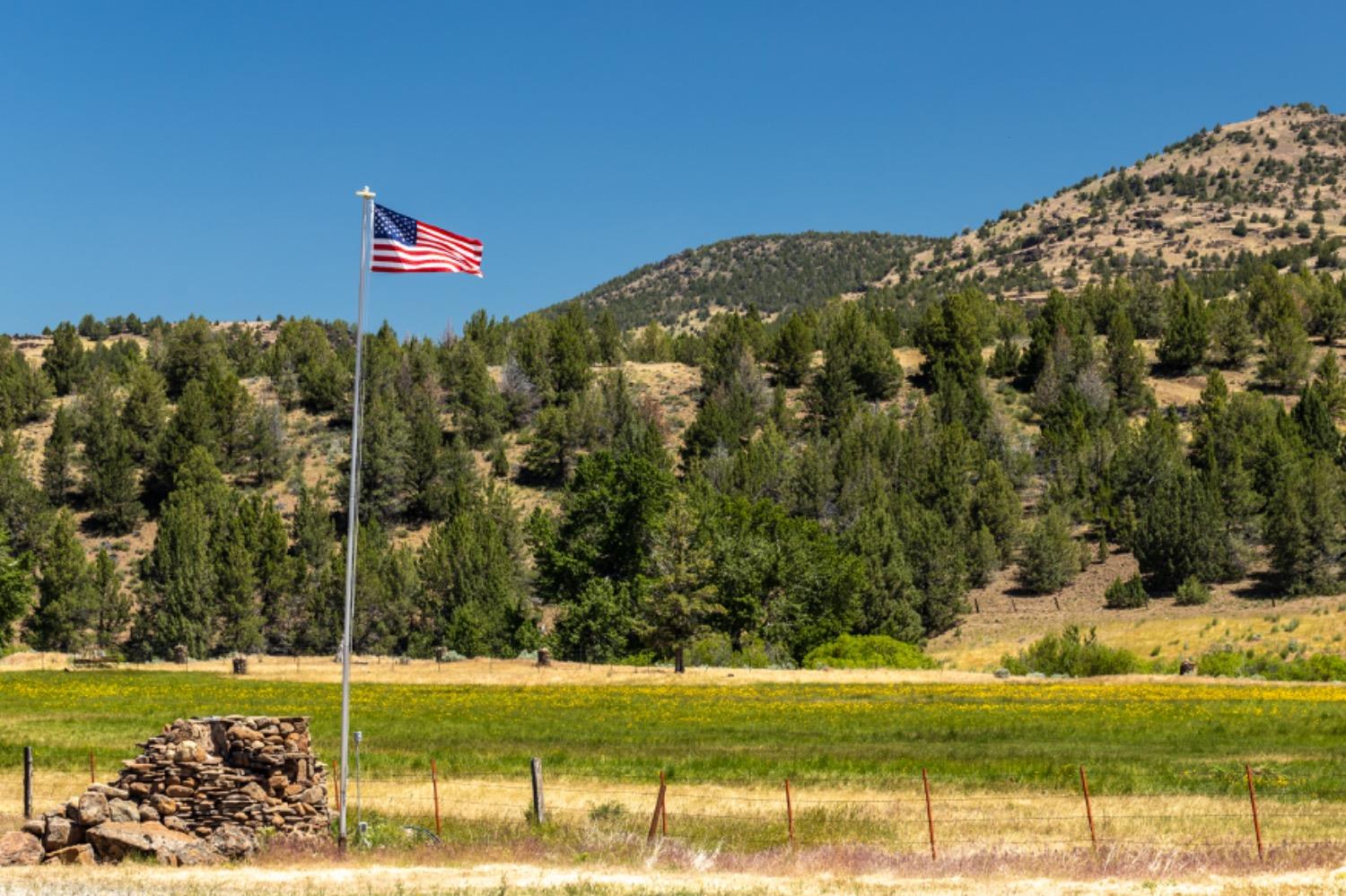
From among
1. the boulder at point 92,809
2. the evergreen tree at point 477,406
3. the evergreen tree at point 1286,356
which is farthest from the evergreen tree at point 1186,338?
the boulder at point 92,809

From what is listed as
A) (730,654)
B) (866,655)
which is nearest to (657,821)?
(866,655)

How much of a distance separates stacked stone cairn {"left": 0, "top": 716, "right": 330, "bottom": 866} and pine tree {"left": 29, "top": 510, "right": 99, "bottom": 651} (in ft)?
274

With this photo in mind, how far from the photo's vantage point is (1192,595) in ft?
305

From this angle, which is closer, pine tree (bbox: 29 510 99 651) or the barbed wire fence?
the barbed wire fence

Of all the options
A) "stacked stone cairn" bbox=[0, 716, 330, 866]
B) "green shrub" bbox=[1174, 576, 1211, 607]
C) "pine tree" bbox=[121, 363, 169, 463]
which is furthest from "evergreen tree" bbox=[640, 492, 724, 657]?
"pine tree" bbox=[121, 363, 169, 463]

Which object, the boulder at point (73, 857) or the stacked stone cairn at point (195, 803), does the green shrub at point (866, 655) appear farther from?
the boulder at point (73, 857)

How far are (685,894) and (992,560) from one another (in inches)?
3510

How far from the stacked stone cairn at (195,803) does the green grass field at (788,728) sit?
8805mm

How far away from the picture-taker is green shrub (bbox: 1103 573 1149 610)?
94.3 metres

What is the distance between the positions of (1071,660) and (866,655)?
12280mm

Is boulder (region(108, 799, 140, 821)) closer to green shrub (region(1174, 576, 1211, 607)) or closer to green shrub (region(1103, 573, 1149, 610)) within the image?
green shrub (region(1103, 573, 1149, 610))

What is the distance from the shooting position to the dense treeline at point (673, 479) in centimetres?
9031

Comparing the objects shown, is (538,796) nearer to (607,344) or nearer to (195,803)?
(195,803)

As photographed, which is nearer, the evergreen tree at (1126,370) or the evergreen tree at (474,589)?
the evergreen tree at (474,589)
